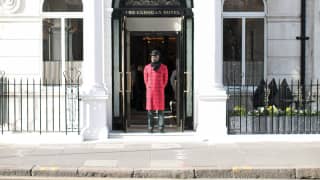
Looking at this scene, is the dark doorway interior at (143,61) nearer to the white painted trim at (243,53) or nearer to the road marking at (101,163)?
the white painted trim at (243,53)

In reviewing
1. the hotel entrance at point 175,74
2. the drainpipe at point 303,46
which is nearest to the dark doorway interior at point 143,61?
the hotel entrance at point 175,74

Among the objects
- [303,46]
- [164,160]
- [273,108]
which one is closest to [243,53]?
[303,46]

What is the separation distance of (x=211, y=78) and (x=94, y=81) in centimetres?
258

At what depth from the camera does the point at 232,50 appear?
15.9m

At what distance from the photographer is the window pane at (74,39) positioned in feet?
51.4

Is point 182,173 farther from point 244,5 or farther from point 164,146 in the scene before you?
point 244,5

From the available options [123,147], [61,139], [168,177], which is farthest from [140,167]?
[61,139]

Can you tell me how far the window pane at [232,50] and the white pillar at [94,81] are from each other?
3.00 m

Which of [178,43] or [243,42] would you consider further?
[243,42]

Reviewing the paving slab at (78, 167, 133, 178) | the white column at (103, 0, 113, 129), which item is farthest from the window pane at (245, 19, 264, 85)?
the paving slab at (78, 167, 133, 178)

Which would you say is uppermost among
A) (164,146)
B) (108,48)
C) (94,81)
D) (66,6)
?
(66,6)

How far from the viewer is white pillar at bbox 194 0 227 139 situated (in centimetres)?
1472

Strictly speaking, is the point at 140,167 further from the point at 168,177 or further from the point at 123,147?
the point at 123,147

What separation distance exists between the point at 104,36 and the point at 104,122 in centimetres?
195
